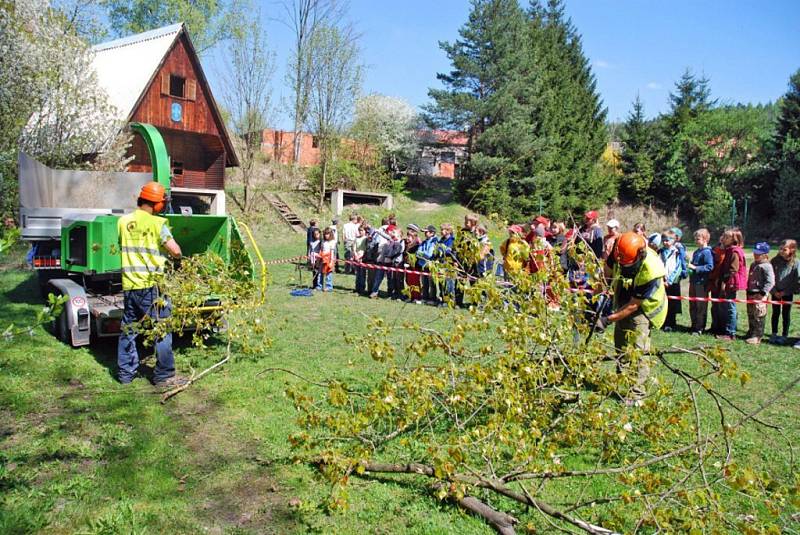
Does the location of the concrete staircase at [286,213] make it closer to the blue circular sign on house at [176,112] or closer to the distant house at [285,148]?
the blue circular sign on house at [176,112]

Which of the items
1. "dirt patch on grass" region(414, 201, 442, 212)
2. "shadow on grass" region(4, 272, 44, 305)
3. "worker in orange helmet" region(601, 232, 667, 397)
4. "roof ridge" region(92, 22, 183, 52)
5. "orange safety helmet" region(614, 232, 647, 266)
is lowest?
"shadow on grass" region(4, 272, 44, 305)

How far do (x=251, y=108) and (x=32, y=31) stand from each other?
39.5 feet

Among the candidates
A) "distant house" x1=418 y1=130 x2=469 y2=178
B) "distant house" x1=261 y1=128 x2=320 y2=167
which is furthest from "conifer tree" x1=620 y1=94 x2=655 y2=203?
"distant house" x1=261 y1=128 x2=320 y2=167

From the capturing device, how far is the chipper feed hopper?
6.79m

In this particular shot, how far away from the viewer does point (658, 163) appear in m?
40.2

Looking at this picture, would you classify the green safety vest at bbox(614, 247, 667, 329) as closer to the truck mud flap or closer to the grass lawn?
the grass lawn

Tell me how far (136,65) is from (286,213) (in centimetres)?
916

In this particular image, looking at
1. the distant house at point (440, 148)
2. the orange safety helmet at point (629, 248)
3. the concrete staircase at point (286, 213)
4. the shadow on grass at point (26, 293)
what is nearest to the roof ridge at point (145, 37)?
the concrete staircase at point (286, 213)

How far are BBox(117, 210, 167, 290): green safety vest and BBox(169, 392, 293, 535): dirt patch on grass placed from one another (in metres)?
1.44

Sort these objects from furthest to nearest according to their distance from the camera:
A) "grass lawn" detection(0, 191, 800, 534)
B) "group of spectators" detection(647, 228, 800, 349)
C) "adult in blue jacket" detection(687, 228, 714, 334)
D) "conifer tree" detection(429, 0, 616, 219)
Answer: "conifer tree" detection(429, 0, 616, 219)
"adult in blue jacket" detection(687, 228, 714, 334)
"group of spectators" detection(647, 228, 800, 349)
"grass lawn" detection(0, 191, 800, 534)

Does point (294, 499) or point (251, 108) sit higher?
point (251, 108)

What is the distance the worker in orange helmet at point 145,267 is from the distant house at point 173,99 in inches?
780

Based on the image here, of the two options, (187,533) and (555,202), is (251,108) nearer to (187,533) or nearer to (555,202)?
(555,202)

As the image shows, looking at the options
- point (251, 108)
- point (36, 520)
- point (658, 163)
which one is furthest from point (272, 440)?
point (658, 163)
